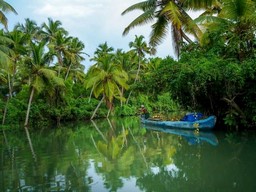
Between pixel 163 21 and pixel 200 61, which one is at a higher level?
pixel 163 21

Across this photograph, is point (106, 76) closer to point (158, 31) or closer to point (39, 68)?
point (39, 68)

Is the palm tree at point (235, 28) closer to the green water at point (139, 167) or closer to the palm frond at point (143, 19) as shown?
the palm frond at point (143, 19)

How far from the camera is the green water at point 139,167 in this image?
727 centimetres

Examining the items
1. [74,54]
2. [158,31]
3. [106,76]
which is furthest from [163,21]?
[74,54]

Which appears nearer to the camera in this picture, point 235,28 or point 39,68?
point 235,28

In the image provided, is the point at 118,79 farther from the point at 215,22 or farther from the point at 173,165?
the point at 173,165

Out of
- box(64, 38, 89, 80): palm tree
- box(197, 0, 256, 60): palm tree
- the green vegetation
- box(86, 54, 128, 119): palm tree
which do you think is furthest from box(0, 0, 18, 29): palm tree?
box(64, 38, 89, 80): palm tree

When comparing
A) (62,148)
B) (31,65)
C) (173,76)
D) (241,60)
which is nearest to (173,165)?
(62,148)

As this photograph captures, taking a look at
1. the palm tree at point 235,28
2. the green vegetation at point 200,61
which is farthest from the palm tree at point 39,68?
the palm tree at point 235,28

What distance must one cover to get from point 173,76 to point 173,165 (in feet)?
24.9

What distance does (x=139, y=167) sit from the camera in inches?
363

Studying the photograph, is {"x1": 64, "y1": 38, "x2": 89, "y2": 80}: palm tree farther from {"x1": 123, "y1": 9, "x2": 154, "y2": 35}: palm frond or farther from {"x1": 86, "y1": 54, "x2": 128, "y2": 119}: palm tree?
{"x1": 123, "y1": 9, "x2": 154, "y2": 35}: palm frond

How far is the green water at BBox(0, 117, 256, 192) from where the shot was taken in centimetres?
727

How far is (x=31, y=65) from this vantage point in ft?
86.2
